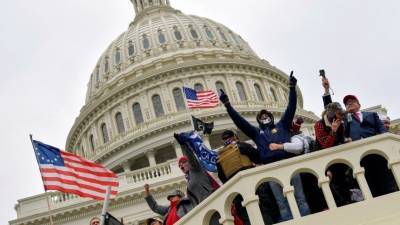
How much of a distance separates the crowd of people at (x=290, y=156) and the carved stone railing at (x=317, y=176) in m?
0.24

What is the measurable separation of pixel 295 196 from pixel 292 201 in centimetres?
33

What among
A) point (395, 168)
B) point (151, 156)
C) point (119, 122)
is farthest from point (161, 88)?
point (395, 168)

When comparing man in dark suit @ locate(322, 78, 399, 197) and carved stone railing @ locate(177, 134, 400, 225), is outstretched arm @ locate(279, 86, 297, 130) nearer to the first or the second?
man in dark suit @ locate(322, 78, 399, 197)

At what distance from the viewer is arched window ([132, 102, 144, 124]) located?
56.5 meters

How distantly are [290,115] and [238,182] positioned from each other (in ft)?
4.53

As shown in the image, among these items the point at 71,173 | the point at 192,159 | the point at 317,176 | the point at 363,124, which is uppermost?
the point at 71,173

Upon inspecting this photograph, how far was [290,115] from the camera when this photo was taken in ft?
28.2

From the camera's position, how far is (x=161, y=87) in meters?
57.0

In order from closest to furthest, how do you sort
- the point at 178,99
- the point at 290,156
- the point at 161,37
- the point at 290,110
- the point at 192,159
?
the point at 290,156
the point at 290,110
the point at 192,159
the point at 178,99
the point at 161,37

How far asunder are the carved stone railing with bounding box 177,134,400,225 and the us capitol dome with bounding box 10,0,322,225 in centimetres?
3712

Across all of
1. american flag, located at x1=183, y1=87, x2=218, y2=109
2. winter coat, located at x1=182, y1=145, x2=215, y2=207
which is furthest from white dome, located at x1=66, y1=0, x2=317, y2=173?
winter coat, located at x1=182, y1=145, x2=215, y2=207

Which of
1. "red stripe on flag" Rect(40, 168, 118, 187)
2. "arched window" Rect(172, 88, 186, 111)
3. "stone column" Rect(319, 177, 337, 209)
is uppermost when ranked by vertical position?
"arched window" Rect(172, 88, 186, 111)

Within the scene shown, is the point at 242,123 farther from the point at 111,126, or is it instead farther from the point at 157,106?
the point at 111,126

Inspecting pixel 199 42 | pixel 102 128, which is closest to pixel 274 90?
pixel 199 42
